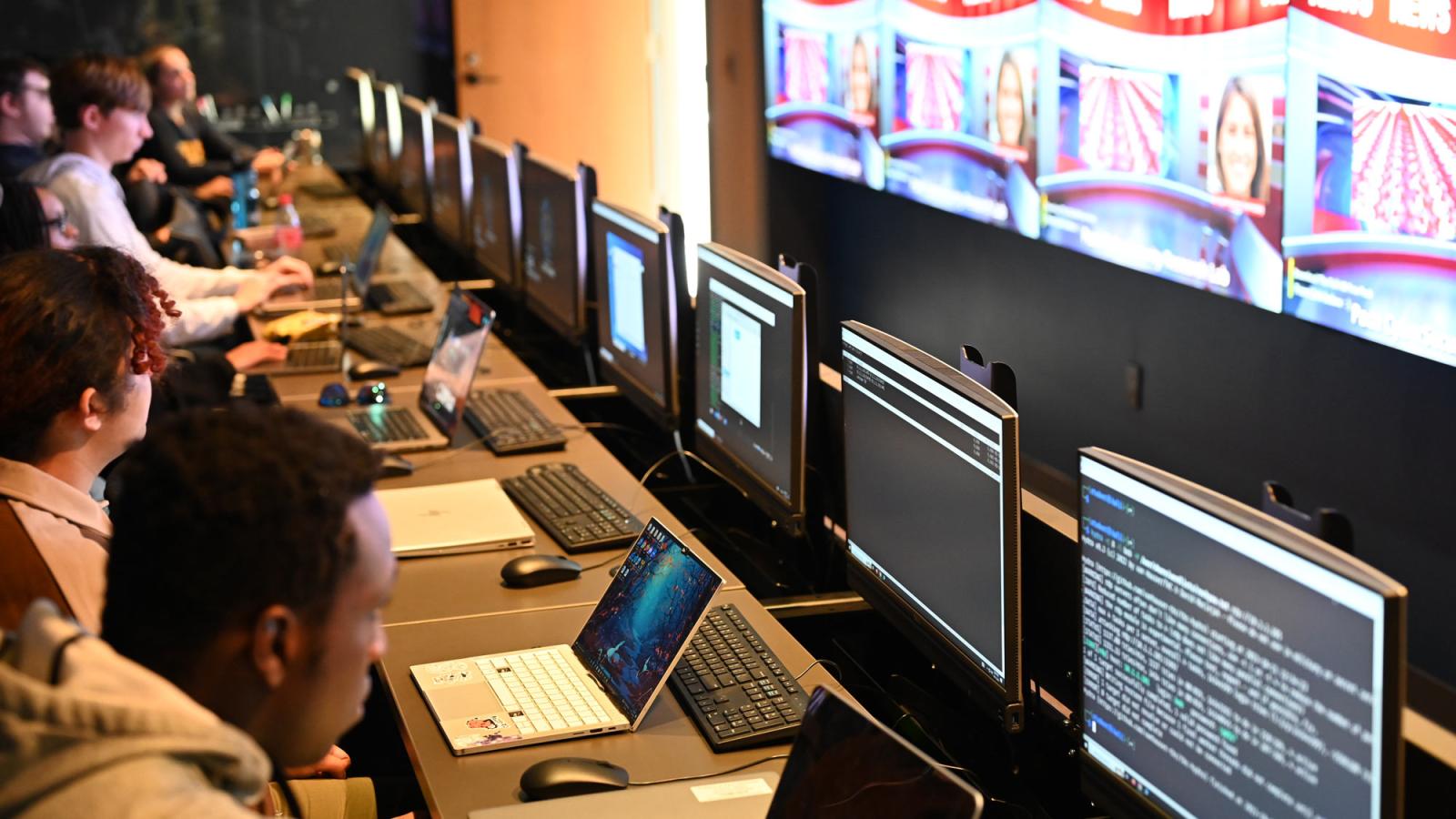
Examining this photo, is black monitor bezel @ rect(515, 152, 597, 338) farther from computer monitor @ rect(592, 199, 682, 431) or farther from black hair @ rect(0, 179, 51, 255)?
black hair @ rect(0, 179, 51, 255)

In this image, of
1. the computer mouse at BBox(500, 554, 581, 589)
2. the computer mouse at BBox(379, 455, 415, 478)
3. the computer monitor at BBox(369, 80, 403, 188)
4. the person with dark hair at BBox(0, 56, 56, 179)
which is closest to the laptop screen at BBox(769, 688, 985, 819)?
the computer mouse at BBox(500, 554, 581, 589)

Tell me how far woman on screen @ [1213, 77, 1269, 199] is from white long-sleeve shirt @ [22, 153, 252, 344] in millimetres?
2722

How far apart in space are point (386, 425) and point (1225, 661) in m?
2.41

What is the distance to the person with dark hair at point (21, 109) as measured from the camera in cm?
489

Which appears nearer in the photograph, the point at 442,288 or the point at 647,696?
the point at 647,696

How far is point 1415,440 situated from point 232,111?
27.5 ft

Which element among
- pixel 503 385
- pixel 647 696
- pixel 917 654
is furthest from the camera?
pixel 503 385

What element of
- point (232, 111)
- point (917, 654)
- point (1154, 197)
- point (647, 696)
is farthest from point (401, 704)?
point (232, 111)

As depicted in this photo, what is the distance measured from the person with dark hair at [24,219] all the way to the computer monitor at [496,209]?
123 cm

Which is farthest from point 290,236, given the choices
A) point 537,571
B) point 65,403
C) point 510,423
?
point 65,403

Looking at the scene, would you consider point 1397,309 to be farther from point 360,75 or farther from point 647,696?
point 360,75

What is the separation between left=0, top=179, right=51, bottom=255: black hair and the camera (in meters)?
3.72

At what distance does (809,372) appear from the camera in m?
2.52

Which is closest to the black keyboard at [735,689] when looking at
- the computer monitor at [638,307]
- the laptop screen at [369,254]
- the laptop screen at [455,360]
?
the computer monitor at [638,307]
